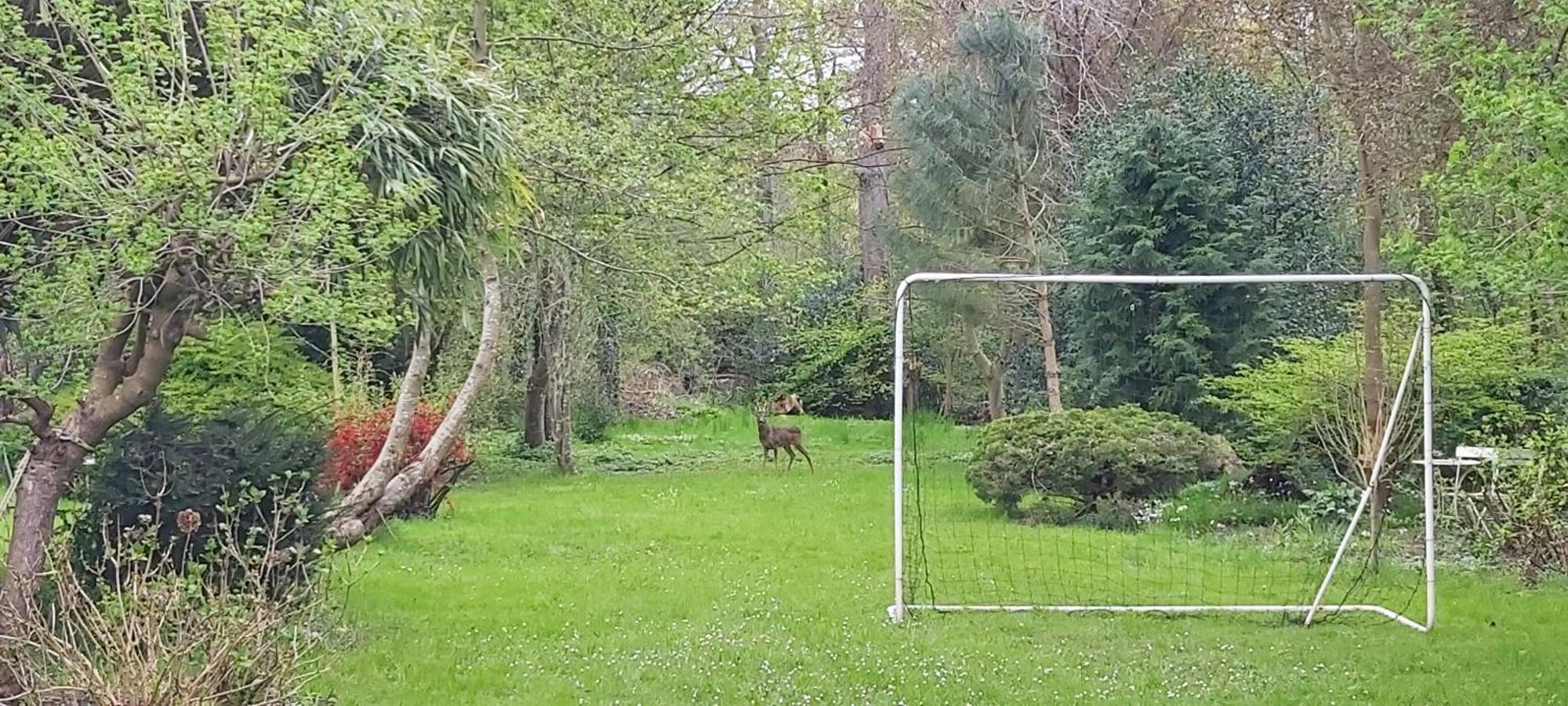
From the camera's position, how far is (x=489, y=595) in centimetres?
743

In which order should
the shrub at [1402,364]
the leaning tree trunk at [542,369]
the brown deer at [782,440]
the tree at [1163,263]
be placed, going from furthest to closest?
the brown deer at [782,440] < the leaning tree trunk at [542,369] < the tree at [1163,263] < the shrub at [1402,364]

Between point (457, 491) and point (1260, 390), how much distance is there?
6.85 meters

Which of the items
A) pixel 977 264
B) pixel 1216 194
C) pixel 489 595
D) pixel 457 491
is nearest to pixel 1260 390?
pixel 1216 194

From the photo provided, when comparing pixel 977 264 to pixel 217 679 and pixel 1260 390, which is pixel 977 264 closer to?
pixel 1260 390

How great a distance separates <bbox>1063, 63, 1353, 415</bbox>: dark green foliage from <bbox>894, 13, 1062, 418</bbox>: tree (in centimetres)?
76

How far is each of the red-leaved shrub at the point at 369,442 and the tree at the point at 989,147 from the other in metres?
5.53

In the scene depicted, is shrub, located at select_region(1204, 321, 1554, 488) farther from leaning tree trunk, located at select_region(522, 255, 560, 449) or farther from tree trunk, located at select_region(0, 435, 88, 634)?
tree trunk, located at select_region(0, 435, 88, 634)

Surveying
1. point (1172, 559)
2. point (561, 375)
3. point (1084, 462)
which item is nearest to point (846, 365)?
point (561, 375)

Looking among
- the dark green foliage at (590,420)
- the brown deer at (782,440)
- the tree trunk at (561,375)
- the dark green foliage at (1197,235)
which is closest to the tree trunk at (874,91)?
the brown deer at (782,440)

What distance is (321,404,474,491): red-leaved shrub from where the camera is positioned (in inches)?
421

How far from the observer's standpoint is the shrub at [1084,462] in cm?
1055

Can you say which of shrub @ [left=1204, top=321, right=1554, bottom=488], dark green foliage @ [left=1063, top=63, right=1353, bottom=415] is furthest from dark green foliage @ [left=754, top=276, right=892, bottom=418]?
shrub @ [left=1204, top=321, right=1554, bottom=488]

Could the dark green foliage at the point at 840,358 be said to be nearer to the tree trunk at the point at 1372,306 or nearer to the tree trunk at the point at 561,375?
the tree trunk at the point at 561,375

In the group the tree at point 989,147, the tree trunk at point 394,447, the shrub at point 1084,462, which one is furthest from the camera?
the tree at point 989,147
